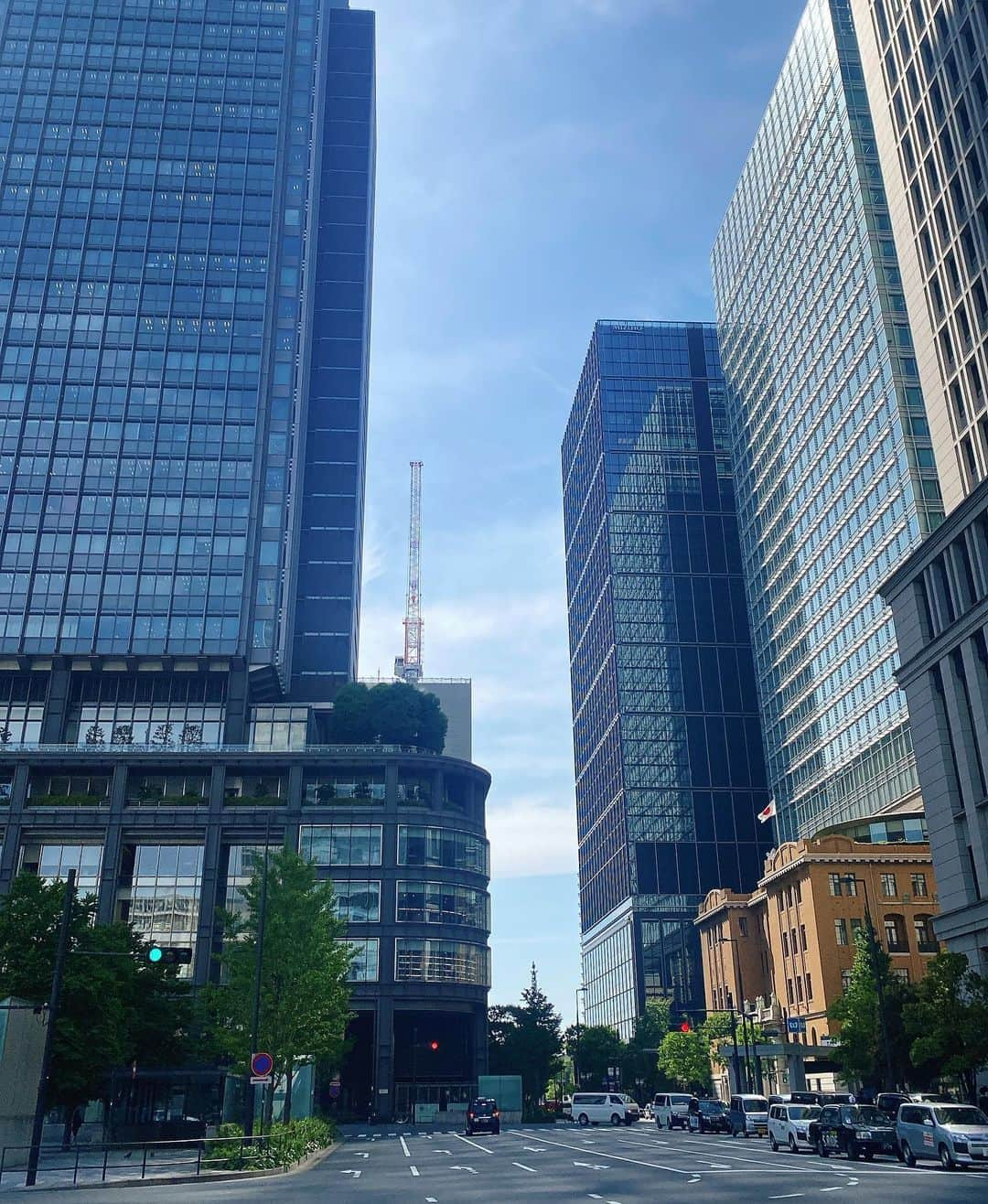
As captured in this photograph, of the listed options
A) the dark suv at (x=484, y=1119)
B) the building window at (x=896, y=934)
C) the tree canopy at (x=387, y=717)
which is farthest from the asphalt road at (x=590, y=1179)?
the tree canopy at (x=387, y=717)

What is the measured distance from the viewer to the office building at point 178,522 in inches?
3794

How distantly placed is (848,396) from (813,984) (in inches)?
2169

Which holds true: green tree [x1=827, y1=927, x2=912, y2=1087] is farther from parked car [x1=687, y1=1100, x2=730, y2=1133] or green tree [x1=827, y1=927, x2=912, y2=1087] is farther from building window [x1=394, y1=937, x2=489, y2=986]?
building window [x1=394, y1=937, x2=489, y2=986]

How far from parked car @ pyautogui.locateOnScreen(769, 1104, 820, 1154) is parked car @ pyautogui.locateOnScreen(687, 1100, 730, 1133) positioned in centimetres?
1628

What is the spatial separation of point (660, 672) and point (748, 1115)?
108163 millimetres

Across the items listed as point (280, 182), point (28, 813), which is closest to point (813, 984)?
point (28, 813)

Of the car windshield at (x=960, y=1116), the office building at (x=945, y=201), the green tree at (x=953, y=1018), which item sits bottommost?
the car windshield at (x=960, y=1116)

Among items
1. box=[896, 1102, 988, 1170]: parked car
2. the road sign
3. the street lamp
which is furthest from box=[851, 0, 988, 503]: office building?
the road sign

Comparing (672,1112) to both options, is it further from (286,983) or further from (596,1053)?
(596,1053)

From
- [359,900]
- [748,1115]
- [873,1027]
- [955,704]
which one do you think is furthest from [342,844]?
[955,704]

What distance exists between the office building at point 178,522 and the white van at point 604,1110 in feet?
60.6

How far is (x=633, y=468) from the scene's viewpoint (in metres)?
176

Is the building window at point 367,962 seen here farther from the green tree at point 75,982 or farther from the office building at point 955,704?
the office building at point 955,704

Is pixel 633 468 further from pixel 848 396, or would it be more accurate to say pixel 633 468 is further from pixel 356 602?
pixel 848 396
